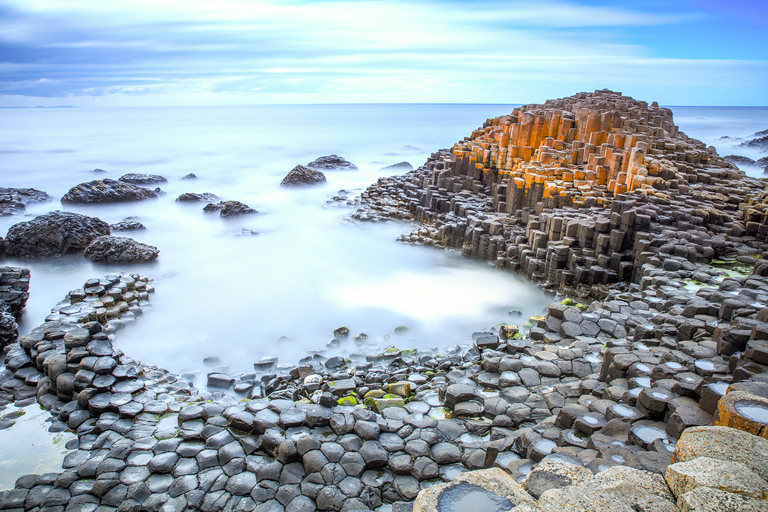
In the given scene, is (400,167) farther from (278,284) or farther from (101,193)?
(278,284)

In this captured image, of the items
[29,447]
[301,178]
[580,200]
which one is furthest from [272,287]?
[301,178]

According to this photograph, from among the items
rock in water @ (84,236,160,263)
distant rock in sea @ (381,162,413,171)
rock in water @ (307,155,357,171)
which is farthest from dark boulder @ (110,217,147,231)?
distant rock in sea @ (381,162,413,171)

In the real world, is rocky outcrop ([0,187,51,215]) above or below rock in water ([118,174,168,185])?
below

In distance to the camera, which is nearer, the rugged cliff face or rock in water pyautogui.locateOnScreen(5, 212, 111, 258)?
the rugged cliff face

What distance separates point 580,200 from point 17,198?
2274 cm

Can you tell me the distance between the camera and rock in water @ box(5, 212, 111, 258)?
13773 mm

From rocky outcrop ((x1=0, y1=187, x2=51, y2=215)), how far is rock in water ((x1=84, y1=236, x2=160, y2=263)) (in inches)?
323

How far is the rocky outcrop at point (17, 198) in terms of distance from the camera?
61.7ft

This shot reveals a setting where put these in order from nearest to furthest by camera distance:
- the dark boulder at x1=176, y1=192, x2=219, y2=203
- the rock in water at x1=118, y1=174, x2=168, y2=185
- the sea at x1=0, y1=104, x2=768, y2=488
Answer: the sea at x1=0, y1=104, x2=768, y2=488 → the dark boulder at x1=176, y1=192, x2=219, y2=203 → the rock in water at x1=118, y1=174, x2=168, y2=185

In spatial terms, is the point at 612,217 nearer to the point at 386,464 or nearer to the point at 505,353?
the point at 505,353

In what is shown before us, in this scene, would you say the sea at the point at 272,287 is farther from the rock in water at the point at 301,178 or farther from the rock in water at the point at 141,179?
the rock in water at the point at 141,179

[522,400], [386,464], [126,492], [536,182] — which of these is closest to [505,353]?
[522,400]

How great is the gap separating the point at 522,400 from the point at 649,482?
3355 mm

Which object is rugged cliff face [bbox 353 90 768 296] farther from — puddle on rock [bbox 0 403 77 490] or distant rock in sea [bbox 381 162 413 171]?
puddle on rock [bbox 0 403 77 490]
